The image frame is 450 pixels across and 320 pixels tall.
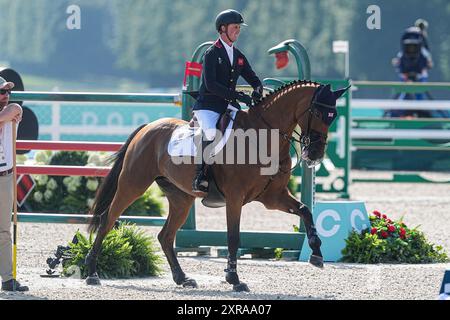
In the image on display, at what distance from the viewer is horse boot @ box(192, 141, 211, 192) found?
29.1 feet

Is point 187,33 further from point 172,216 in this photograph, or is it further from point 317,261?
point 317,261

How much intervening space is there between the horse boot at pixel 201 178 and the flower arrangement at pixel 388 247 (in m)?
2.02

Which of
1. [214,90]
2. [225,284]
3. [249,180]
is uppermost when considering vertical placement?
[214,90]

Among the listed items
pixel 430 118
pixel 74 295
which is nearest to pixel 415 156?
pixel 430 118

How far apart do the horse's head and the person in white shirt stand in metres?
2.23

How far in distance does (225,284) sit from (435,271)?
1943 millimetres

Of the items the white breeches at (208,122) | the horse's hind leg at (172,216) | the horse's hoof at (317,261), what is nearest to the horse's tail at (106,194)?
the horse's hind leg at (172,216)

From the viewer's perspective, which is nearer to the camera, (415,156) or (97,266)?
(97,266)

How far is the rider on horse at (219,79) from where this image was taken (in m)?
8.85

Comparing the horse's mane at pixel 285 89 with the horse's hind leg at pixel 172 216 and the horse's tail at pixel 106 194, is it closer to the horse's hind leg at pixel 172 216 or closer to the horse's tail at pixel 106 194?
the horse's hind leg at pixel 172 216

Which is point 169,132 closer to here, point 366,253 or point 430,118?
point 366,253

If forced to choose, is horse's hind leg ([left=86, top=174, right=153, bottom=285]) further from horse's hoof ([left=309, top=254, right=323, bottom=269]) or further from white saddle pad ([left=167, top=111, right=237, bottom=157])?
horse's hoof ([left=309, top=254, right=323, bottom=269])
